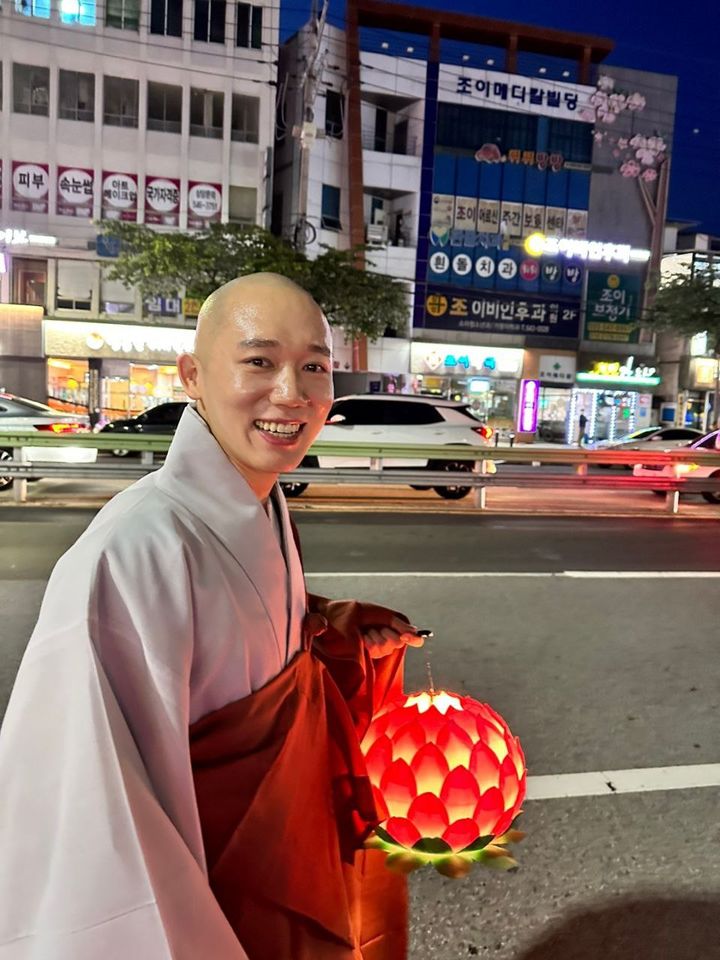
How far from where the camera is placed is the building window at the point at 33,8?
26719 mm

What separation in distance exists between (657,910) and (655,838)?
1.53 feet

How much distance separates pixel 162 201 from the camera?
28062mm

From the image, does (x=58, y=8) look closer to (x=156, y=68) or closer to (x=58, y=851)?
(x=156, y=68)

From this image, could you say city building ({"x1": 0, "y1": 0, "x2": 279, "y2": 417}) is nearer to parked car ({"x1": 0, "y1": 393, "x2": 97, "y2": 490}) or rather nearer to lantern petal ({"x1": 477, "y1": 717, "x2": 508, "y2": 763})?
parked car ({"x1": 0, "y1": 393, "x2": 97, "y2": 490})


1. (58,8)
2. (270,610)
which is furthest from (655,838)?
(58,8)

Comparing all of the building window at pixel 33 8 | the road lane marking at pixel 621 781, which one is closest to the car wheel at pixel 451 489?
the road lane marking at pixel 621 781

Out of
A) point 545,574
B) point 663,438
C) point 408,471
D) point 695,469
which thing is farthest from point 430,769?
point 663,438

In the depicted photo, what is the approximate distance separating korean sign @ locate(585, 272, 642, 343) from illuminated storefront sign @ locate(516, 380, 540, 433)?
17.4ft

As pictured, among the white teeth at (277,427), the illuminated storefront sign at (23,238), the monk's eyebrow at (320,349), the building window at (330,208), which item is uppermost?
the building window at (330,208)

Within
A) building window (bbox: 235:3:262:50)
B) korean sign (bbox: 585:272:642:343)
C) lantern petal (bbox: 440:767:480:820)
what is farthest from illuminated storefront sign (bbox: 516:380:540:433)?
lantern petal (bbox: 440:767:480:820)

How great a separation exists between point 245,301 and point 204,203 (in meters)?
29.2

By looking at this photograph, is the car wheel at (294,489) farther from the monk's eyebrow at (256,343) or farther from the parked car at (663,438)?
the monk's eyebrow at (256,343)

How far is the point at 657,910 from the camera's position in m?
2.71

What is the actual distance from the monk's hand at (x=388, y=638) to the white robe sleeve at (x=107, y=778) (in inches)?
23.2
